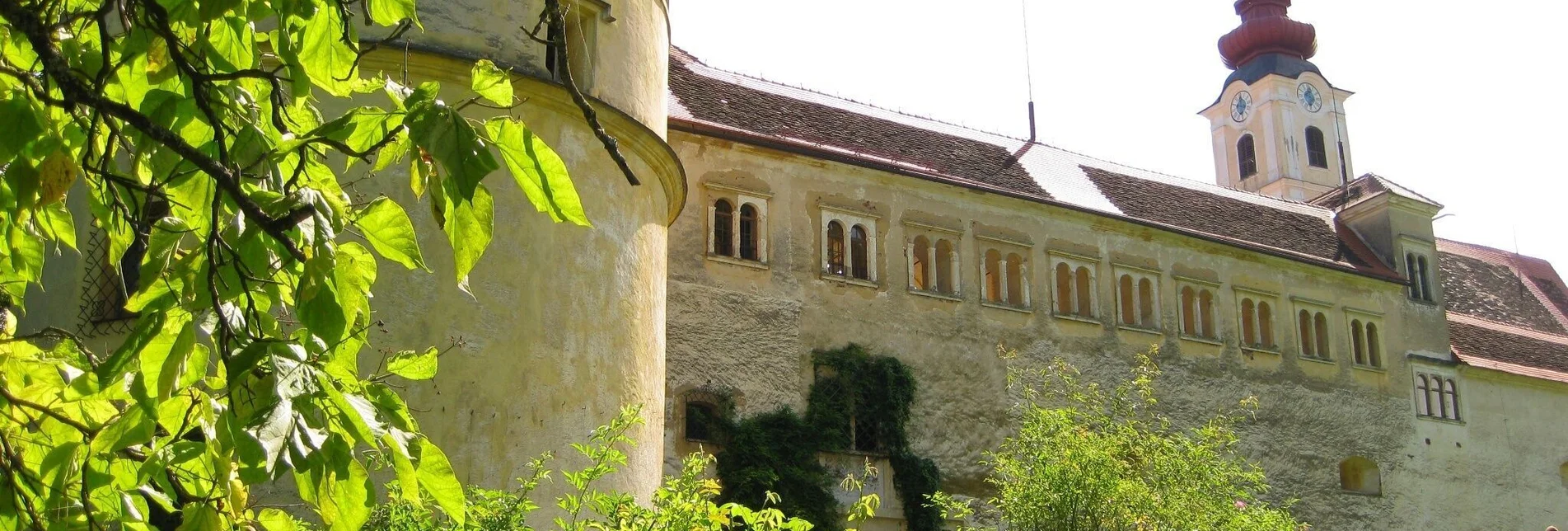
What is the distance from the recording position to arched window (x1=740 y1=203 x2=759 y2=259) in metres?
20.8

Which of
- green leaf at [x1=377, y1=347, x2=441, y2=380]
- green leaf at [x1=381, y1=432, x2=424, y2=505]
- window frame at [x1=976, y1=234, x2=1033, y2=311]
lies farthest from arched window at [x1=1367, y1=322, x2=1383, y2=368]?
green leaf at [x1=381, y1=432, x2=424, y2=505]

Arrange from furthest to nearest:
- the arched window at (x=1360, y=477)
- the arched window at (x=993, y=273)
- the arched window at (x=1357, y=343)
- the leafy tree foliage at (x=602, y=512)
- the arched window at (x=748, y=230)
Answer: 1. the arched window at (x=1357, y=343)
2. the arched window at (x=1360, y=477)
3. the arched window at (x=993, y=273)
4. the arched window at (x=748, y=230)
5. the leafy tree foliage at (x=602, y=512)

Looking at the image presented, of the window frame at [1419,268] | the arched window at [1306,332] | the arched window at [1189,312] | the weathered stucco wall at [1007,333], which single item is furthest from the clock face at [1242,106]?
the arched window at [1189,312]

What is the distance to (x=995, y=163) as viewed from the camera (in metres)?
25.2

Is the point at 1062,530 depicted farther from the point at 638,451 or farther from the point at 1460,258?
the point at 1460,258

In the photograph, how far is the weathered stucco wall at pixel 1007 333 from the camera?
20.1 m

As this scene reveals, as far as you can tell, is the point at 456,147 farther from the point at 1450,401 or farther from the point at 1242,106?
the point at 1242,106

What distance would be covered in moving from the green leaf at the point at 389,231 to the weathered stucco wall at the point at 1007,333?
16.0 m

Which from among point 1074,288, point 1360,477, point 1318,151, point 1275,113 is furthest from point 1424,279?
point 1318,151

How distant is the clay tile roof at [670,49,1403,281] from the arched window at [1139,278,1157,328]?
3.48 ft

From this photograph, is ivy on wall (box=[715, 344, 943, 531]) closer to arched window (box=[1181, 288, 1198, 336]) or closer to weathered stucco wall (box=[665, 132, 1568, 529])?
weathered stucco wall (box=[665, 132, 1568, 529])

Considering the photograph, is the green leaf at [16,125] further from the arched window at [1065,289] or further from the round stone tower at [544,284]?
the arched window at [1065,289]

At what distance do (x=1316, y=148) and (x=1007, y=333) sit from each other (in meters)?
28.7

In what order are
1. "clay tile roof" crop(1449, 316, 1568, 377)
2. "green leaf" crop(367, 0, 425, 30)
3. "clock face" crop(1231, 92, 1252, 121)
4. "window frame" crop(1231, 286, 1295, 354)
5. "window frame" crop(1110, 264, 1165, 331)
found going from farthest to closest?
"clock face" crop(1231, 92, 1252, 121) < "clay tile roof" crop(1449, 316, 1568, 377) < "window frame" crop(1231, 286, 1295, 354) < "window frame" crop(1110, 264, 1165, 331) < "green leaf" crop(367, 0, 425, 30)
